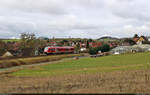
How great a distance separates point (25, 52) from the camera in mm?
69000

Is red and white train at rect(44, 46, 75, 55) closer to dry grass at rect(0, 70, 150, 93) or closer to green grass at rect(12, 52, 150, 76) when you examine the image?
green grass at rect(12, 52, 150, 76)

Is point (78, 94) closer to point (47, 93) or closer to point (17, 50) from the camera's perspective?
point (47, 93)

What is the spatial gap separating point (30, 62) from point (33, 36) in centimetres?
3112

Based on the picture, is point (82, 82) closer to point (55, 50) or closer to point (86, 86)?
point (86, 86)

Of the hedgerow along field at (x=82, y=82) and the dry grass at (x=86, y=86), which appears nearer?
the dry grass at (x=86, y=86)

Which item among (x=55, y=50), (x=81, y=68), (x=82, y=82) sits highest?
(x=55, y=50)

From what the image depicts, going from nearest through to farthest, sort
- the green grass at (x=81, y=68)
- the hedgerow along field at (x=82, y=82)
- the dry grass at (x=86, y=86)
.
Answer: the dry grass at (x=86, y=86)
the hedgerow along field at (x=82, y=82)
the green grass at (x=81, y=68)

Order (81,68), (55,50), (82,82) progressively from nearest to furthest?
(82,82) → (81,68) → (55,50)

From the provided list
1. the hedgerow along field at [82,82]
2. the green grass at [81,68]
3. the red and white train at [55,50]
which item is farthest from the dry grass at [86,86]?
the red and white train at [55,50]

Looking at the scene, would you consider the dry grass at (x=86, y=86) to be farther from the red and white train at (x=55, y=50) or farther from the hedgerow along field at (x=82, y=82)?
the red and white train at (x=55, y=50)

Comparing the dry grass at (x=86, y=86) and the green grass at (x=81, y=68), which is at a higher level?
the dry grass at (x=86, y=86)

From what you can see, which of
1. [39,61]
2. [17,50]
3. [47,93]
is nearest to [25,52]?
[17,50]

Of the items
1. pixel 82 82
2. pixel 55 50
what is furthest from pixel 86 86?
pixel 55 50

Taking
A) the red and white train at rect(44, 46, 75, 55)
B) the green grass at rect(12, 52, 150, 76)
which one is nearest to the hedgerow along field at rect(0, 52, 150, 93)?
the green grass at rect(12, 52, 150, 76)
